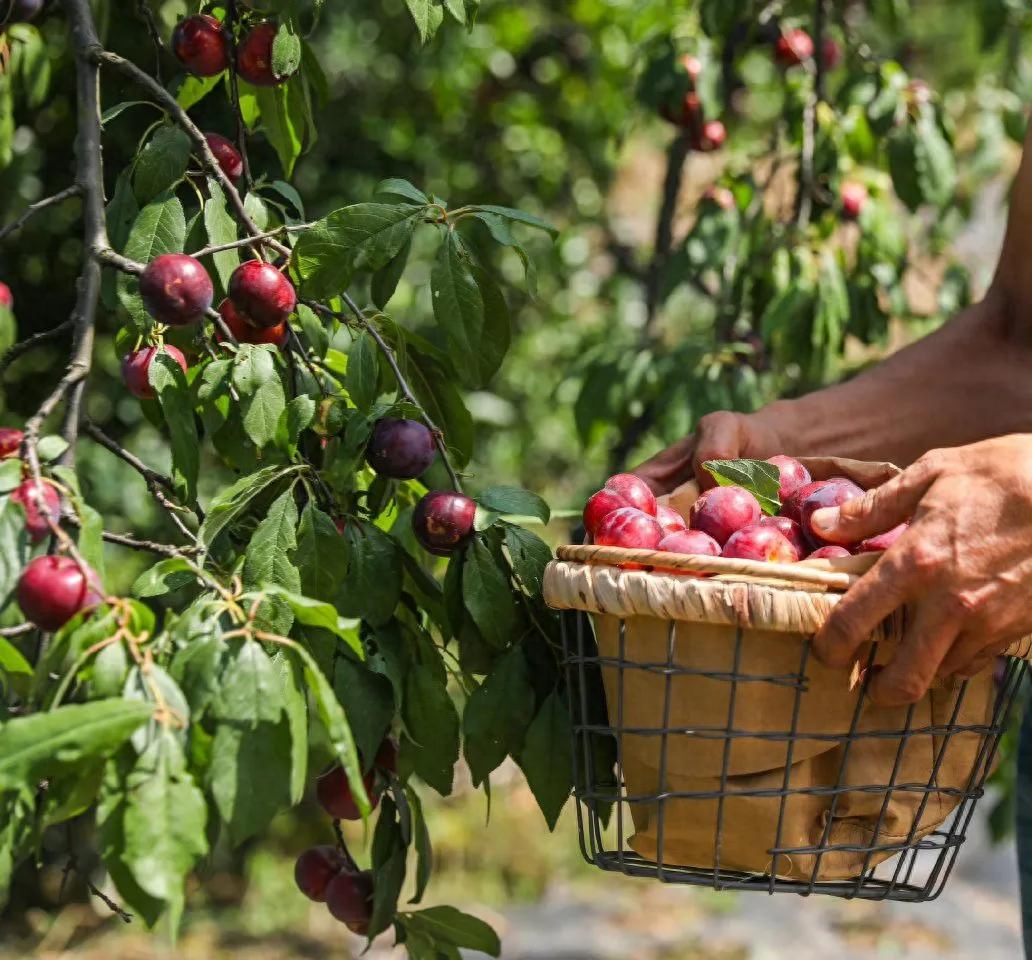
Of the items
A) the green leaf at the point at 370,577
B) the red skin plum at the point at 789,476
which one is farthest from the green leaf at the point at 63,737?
the red skin plum at the point at 789,476

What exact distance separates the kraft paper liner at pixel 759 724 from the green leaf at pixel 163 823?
418 mm

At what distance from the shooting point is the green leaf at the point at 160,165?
4.85ft

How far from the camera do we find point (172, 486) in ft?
4.93

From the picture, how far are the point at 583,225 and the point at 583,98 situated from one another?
0.35 meters

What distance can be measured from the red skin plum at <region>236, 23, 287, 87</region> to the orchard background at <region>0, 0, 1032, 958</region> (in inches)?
0.6

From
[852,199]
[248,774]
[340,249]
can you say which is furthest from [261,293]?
[852,199]

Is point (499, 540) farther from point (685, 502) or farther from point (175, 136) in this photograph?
point (175, 136)

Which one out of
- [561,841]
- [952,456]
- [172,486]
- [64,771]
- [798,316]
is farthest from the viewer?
[561,841]

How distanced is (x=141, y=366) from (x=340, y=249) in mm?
228

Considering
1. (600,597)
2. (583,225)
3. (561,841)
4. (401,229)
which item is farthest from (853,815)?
(561,841)

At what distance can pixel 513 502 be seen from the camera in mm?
1447

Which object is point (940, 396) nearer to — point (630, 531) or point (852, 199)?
point (630, 531)

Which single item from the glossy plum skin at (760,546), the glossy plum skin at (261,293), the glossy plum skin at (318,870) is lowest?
the glossy plum skin at (318,870)

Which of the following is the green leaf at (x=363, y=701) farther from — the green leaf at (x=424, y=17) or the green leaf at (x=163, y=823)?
the green leaf at (x=424, y=17)
